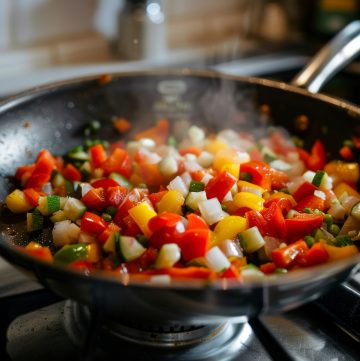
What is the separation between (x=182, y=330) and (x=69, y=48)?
63.5 inches

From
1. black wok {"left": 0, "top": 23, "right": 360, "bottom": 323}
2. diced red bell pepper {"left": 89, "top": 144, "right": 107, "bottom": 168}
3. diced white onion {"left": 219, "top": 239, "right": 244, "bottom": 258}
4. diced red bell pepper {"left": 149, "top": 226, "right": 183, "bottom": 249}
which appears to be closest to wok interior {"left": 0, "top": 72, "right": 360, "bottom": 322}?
black wok {"left": 0, "top": 23, "right": 360, "bottom": 323}

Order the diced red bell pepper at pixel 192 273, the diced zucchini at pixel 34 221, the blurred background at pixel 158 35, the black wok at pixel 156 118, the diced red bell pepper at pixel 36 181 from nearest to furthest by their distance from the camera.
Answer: the black wok at pixel 156 118
the diced red bell pepper at pixel 192 273
the diced zucchini at pixel 34 221
the diced red bell pepper at pixel 36 181
the blurred background at pixel 158 35

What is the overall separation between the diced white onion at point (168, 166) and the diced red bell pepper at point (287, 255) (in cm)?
42

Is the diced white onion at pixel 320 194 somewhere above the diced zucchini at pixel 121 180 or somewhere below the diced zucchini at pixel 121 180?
above

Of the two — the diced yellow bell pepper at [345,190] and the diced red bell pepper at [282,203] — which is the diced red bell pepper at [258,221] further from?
the diced yellow bell pepper at [345,190]

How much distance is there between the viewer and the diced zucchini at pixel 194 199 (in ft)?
3.99

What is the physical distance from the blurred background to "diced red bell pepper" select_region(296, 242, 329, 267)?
4.32 ft

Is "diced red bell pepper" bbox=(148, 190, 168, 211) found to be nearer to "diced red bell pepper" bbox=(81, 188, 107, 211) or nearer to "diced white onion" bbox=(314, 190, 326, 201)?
"diced red bell pepper" bbox=(81, 188, 107, 211)

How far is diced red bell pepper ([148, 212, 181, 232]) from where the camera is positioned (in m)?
1.04

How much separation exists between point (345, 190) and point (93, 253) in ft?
2.33

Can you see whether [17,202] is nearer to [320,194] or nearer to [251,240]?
[251,240]

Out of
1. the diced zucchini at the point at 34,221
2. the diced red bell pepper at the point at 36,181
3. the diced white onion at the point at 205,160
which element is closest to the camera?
the diced zucchini at the point at 34,221

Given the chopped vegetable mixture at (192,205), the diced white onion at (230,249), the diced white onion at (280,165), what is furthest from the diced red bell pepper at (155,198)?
the diced white onion at (280,165)

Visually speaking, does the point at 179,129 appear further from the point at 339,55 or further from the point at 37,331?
the point at 37,331
